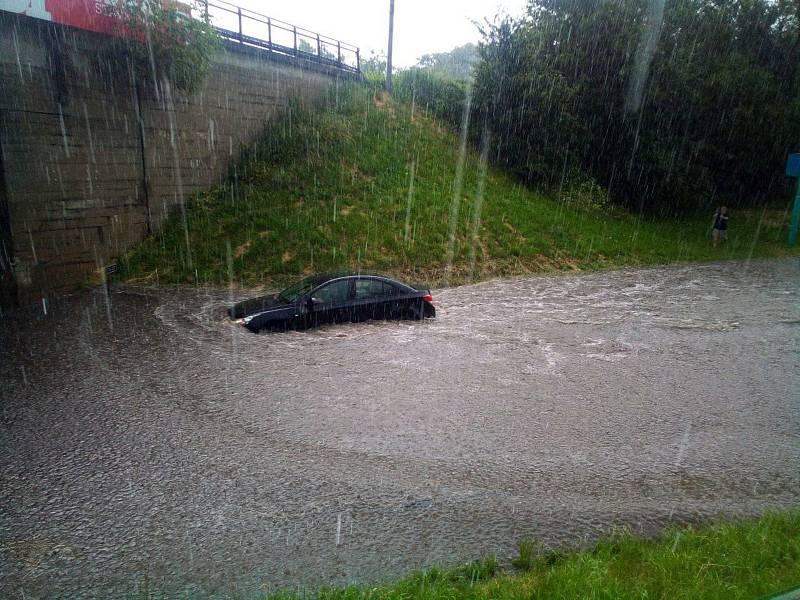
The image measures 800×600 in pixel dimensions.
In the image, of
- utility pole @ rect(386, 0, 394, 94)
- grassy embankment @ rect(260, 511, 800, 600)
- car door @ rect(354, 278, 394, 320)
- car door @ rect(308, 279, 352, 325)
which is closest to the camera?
grassy embankment @ rect(260, 511, 800, 600)

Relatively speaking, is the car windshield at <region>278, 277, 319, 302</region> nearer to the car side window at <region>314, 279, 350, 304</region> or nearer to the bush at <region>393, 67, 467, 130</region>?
the car side window at <region>314, 279, 350, 304</region>

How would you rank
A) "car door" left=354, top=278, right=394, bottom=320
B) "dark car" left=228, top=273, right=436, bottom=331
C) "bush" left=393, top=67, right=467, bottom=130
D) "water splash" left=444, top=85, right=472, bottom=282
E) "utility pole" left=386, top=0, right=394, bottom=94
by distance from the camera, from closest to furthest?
"dark car" left=228, top=273, right=436, bottom=331 → "car door" left=354, top=278, right=394, bottom=320 → "water splash" left=444, top=85, right=472, bottom=282 → "bush" left=393, top=67, right=467, bottom=130 → "utility pole" left=386, top=0, right=394, bottom=94

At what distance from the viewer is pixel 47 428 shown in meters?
6.88

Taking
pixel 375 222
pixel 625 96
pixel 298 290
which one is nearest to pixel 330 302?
pixel 298 290

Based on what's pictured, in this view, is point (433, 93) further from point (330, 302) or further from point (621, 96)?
point (330, 302)

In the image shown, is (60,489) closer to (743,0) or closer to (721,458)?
(721,458)

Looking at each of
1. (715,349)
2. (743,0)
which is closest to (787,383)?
(715,349)

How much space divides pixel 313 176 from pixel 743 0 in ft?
83.6

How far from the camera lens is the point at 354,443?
6648mm

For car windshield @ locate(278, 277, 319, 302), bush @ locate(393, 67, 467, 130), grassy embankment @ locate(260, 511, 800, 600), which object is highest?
bush @ locate(393, 67, 467, 130)

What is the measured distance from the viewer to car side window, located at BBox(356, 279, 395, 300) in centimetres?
1152

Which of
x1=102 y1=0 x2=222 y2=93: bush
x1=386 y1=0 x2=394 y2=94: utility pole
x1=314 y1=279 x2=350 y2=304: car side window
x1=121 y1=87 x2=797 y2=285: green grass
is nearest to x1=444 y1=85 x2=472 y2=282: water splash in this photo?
x1=121 y1=87 x2=797 y2=285: green grass

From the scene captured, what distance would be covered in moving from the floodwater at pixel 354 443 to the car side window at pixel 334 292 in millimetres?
608

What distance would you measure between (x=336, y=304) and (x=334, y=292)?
24 cm
